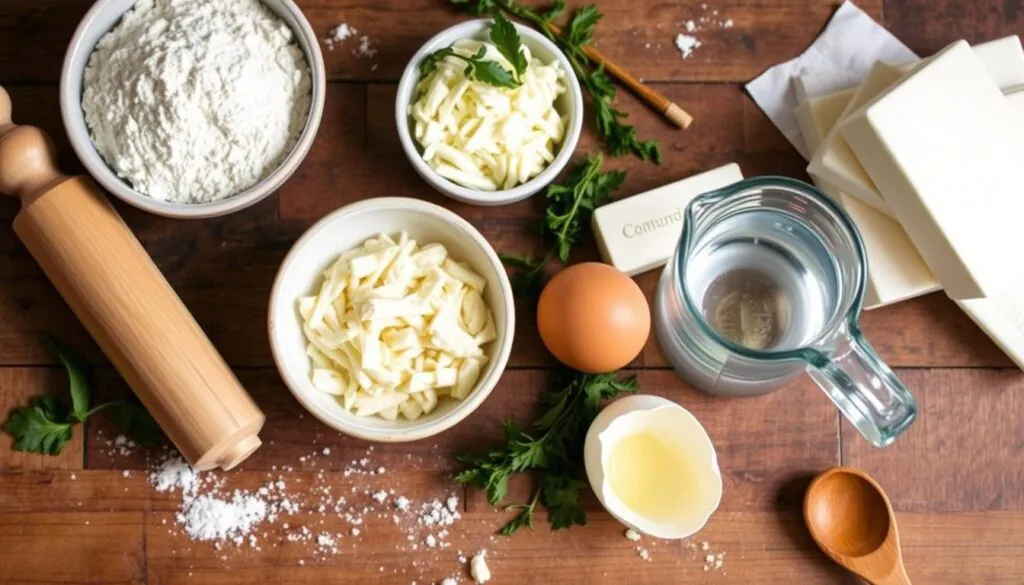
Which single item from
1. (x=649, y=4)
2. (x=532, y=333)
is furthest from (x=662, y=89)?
(x=532, y=333)

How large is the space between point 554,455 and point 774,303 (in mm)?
327

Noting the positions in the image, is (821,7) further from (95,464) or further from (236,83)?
(95,464)

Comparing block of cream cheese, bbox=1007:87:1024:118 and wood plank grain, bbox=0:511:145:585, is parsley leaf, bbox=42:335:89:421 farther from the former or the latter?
block of cream cheese, bbox=1007:87:1024:118

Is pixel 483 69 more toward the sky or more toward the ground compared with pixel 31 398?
more toward the sky

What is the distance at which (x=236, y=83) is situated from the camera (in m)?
1.13

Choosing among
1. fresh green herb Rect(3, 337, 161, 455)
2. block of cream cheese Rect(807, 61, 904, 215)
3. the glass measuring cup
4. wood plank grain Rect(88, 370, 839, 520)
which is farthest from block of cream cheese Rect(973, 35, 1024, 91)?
fresh green herb Rect(3, 337, 161, 455)

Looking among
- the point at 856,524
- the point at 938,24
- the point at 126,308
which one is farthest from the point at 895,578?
the point at 126,308

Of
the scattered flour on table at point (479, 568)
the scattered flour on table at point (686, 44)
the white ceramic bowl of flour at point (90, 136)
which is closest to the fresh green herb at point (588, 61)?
the scattered flour on table at point (686, 44)

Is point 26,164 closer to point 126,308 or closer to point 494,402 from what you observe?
point 126,308

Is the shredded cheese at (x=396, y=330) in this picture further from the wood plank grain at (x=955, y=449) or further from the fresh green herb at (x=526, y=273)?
the wood plank grain at (x=955, y=449)

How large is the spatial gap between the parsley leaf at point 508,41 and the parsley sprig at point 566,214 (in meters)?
0.16

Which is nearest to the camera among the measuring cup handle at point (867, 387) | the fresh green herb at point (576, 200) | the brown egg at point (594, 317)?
the measuring cup handle at point (867, 387)

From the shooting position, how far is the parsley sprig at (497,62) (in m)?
1.14

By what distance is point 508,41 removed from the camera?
1.14 metres
